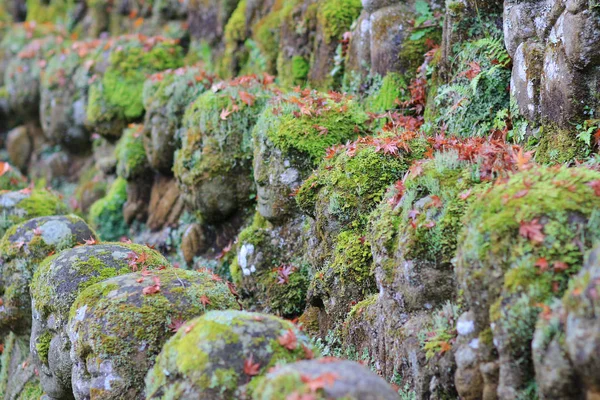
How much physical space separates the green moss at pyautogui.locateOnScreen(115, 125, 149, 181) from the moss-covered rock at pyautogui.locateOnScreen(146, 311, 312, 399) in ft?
24.0

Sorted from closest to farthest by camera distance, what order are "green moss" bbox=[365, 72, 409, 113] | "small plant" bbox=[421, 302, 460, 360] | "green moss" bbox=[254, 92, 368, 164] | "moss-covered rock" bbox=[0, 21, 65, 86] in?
1. "small plant" bbox=[421, 302, 460, 360]
2. "green moss" bbox=[254, 92, 368, 164]
3. "green moss" bbox=[365, 72, 409, 113]
4. "moss-covered rock" bbox=[0, 21, 65, 86]

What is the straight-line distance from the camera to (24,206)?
877cm

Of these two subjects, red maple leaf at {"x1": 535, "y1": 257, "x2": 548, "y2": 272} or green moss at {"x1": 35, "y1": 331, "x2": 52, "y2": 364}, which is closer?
red maple leaf at {"x1": 535, "y1": 257, "x2": 548, "y2": 272}

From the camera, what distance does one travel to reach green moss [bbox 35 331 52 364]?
5.99 meters

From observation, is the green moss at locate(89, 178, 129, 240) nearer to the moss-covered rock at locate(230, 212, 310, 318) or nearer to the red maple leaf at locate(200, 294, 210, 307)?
the moss-covered rock at locate(230, 212, 310, 318)

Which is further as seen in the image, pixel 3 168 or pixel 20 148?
pixel 20 148

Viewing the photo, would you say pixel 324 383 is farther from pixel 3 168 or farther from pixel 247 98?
pixel 3 168

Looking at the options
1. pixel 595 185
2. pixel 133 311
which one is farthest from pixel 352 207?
pixel 595 185

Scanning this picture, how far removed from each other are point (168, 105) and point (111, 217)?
288 cm

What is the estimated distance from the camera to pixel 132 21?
15148 millimetres

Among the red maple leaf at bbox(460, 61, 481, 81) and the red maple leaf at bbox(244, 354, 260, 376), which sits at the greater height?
the red maple leaf at bbox(460, 61, 481, 81)

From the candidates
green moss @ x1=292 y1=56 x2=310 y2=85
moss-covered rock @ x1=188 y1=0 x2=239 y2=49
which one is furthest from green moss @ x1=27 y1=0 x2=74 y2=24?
green moss @ x1=292 y1=56 x2=310 y2=85

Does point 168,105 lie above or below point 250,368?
above

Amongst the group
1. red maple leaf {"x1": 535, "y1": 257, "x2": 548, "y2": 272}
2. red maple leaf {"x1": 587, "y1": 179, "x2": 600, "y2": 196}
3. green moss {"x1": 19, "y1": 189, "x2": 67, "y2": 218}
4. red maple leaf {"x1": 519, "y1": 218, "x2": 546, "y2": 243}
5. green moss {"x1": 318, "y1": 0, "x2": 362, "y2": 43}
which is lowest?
green moss {"x1": 19, "y1": 189, "x2": 67, "y2": 218}
